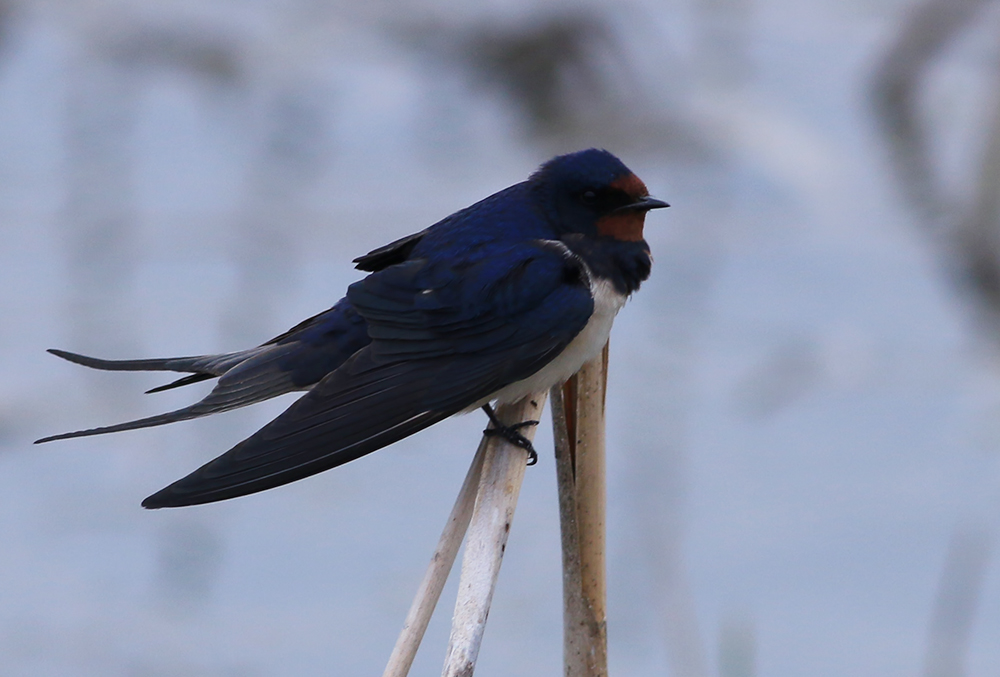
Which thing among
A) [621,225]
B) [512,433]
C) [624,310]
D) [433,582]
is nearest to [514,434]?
[512,433]

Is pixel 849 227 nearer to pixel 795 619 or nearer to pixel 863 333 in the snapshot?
pixel 863 333

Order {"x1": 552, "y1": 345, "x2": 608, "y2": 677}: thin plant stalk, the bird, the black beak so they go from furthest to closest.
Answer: the black beak → the bird → {"x1": 552, "y1": 345, "x2": 608, "y2": 677}: thin plant stalk

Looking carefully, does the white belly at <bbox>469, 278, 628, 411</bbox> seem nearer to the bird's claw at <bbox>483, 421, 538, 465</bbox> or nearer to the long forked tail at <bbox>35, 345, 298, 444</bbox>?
the bird's claw at <bbox>483, 421, 538, 465</bbox>

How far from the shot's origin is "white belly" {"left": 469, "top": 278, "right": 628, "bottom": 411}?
2209 millimetres

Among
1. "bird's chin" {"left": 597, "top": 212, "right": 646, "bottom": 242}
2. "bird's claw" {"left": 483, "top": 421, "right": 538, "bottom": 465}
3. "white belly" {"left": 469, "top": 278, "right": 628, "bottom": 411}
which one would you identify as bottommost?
"bird's claw" {"left": 483, "top": 421, "right": 538, "bottom": 465}

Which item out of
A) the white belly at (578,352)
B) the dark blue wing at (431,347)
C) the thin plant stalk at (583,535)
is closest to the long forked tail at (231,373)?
the dark blue wing at (431,347)

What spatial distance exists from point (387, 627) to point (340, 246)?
1.27 metres

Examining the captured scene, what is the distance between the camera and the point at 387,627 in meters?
3.14

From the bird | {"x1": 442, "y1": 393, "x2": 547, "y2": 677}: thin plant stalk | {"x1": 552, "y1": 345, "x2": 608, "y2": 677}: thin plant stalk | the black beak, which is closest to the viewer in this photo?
{"x1": 442, "y1": 393, "x2": 547, "y2": 677}: thin plant stalk

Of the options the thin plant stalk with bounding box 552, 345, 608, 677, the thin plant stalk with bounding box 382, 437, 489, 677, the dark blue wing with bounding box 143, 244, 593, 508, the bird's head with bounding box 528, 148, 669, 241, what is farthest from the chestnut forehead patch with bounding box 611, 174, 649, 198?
the thin plant stalk with bounding box 382, 437, 489, 677

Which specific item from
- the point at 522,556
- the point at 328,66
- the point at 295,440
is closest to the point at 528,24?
the point at 328,66

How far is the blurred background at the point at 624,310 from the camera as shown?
3121 mm

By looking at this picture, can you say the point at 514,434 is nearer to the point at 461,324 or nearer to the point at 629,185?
the point at 461,324

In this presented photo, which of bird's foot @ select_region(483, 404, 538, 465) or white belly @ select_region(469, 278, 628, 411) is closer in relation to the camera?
bird's foot @ select_region(483, 404, 538, 465)
